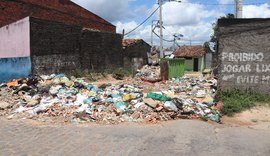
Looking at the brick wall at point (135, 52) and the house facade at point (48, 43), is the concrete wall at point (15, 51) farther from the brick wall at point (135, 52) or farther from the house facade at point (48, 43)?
the brick wall at point (135, 52)

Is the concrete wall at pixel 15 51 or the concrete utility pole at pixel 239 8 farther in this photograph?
the concrete wall at pixel 15 51

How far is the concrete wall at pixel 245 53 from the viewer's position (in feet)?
38.3

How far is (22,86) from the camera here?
1409 cm

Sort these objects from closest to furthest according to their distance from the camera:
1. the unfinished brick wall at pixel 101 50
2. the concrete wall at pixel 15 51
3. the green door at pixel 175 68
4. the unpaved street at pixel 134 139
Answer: the unpaved street at pixel 134 139
the concrete wall at pixel 15 51
the unfinished brick wall at pixel 101 50
the green door at pixel 175 68

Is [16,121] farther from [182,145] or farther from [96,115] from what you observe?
[182,145]

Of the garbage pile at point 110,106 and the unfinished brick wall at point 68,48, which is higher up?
the unfinished brick wall at point 68,48

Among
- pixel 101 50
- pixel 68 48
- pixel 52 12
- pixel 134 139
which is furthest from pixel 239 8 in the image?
pixel 52 12

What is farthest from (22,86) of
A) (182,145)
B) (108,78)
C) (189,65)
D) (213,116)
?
(189,65)

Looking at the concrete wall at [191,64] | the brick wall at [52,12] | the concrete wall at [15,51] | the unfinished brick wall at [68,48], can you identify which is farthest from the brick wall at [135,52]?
the concrete wall at [191,64]

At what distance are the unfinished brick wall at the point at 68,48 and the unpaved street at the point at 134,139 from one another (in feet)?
30.7

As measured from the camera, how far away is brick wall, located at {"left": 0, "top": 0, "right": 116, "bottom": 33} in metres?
23.2

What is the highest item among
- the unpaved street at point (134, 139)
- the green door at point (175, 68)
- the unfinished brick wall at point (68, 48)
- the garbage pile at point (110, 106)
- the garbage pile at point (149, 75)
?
the unfinished brick wall at point (68, 48)


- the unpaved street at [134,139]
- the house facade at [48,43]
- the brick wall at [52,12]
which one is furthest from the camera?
the brick wall at [52,12]

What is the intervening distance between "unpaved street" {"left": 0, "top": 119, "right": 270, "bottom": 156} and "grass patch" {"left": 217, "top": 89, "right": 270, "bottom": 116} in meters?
1.39
